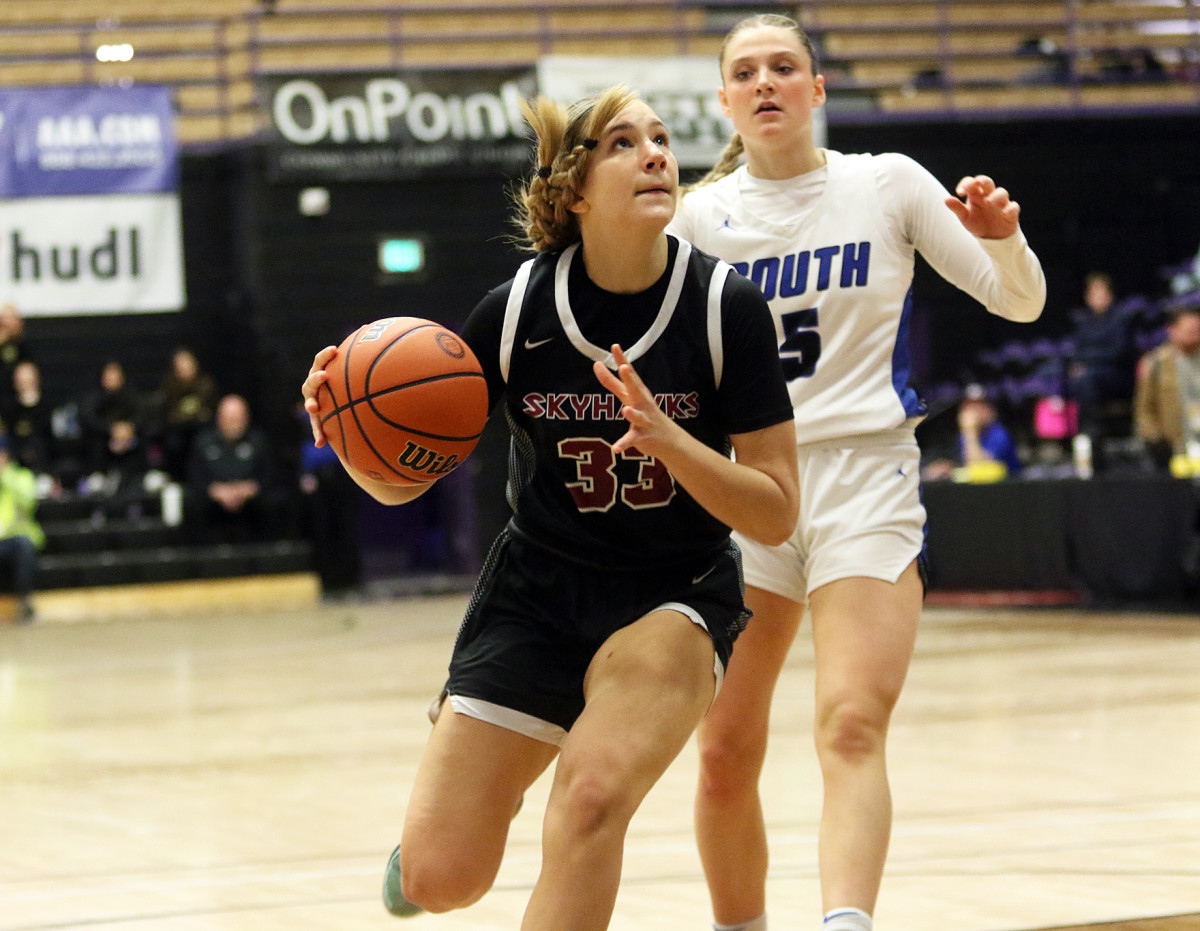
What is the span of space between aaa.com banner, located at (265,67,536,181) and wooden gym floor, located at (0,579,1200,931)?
606 centimetres

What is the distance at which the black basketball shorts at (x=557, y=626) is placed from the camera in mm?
2881

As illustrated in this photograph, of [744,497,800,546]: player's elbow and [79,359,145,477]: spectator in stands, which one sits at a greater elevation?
[744,497,800,546]: player's elbow

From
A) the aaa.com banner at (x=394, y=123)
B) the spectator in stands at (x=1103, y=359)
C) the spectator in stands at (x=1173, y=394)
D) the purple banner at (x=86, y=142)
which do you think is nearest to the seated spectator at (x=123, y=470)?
the purple banner at (x=86, y=142)

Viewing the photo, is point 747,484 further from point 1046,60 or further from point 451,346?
point 1046,60

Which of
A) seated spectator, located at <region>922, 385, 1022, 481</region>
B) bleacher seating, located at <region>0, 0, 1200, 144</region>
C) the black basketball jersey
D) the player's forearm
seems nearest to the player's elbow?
the player's forearm

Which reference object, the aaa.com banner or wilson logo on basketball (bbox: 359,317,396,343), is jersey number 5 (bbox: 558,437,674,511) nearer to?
wilson logo on basketball (bbox: 359,317,396,343)

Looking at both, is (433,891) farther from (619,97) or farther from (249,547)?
(249,547)

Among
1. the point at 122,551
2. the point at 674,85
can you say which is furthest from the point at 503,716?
the point at 674,85

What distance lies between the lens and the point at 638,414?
2.59 metres

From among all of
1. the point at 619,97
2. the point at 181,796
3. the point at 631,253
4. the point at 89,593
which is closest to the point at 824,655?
the point at 631,253

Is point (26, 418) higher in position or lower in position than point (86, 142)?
lower

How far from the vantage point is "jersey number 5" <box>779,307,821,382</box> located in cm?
347

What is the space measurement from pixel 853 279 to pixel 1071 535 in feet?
25.6

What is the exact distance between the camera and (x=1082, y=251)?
16.6 meters
